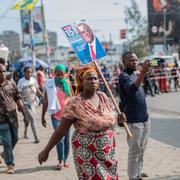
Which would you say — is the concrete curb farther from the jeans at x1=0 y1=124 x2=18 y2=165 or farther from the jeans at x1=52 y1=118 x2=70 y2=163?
the jeans at x1=0 y1=124 x2=18 y2=165

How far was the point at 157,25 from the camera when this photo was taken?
60.1m

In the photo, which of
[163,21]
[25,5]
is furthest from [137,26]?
[25,5]

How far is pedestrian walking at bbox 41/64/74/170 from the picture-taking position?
8180 mm

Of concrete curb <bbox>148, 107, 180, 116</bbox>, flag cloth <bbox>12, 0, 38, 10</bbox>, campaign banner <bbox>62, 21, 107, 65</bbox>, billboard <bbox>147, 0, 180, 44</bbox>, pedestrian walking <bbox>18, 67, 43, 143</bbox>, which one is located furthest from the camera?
billboard <bbox>147, 0, 180, 44</bbox>

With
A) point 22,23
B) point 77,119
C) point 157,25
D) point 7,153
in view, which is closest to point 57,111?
point 7,153

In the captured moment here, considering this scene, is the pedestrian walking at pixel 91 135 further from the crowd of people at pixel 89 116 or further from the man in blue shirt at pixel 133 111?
the man in blue shirt at pixel 133 111

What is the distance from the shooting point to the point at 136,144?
21.8ft

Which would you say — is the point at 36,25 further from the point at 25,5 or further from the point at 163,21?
the point at 163,21

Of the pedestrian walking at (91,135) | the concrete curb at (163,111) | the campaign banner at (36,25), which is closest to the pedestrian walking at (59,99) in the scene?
the pedestrian walking at (91,135)

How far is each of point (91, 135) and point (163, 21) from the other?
184ft

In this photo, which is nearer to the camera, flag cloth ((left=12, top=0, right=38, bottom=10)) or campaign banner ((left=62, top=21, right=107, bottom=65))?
campaign banner ((left=62, top=21, right=107, bottom=65))

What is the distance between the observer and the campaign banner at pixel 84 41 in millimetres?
6512

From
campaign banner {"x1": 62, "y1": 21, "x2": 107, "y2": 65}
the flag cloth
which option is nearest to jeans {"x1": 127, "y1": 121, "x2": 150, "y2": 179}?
campaign banner {"x1": 62, "y1": 21, "x2": 107, "y2": 65}

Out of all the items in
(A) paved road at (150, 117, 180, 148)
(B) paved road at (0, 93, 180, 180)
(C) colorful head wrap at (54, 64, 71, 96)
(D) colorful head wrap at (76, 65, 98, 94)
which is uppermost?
(D) colorful head wrap at (76, 65, 98, 94)
